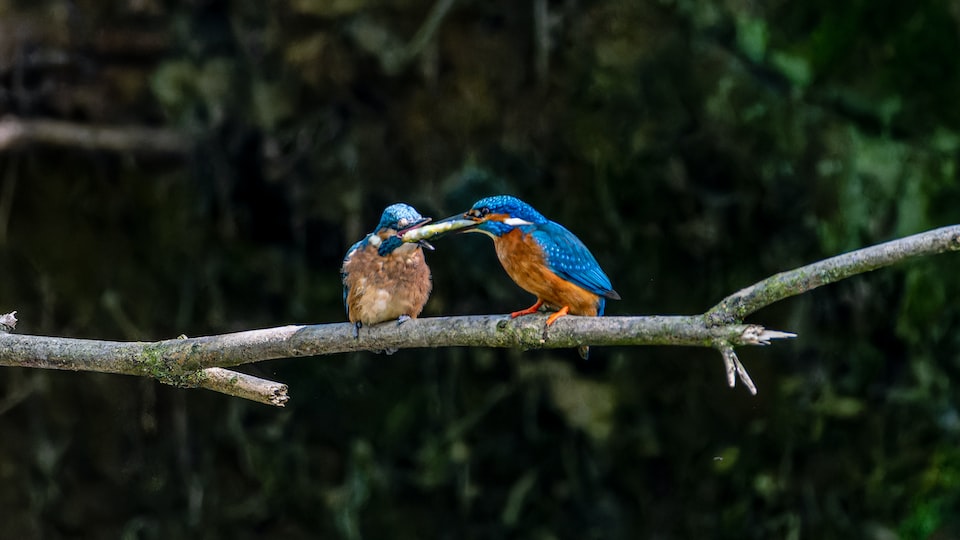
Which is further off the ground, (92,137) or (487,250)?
(92,137)

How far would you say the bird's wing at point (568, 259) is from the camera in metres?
2.61

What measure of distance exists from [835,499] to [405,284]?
2.69 m

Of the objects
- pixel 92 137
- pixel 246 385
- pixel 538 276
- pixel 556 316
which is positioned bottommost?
pixel 246 385

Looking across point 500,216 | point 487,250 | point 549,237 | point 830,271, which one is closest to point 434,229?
point 500,216

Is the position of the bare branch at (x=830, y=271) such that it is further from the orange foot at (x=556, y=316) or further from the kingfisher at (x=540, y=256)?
the kingfisher at (x=540, y=256)

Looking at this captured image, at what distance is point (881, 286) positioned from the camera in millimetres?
4555

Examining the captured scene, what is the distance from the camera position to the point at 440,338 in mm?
2250

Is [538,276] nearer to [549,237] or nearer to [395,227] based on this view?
[549,237]

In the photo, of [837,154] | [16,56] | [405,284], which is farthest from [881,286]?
[16,56]

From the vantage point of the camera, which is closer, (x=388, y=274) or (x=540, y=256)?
(x=540, y=256)

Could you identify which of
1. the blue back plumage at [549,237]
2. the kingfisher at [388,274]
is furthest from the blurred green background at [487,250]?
the blue back plumage at [549,237]

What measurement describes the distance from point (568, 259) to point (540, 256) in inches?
2.9

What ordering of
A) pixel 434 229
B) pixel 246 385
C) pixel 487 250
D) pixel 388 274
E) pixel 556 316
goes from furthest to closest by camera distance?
pixel 487 250, pixel 388 274, pixel 434 229, pixel 556 316, pixel 246 385

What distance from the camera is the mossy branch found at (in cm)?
186
